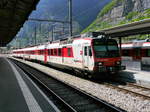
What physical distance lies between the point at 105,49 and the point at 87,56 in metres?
1.27

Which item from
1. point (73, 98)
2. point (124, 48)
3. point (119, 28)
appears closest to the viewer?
point (73, 98)

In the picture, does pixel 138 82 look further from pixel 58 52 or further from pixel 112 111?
pixel 58 52

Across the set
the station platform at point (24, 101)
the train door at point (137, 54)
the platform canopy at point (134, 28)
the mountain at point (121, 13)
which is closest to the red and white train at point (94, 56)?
the platform canopy at point (134, 28)

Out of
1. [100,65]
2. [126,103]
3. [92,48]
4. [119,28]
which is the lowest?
[126,103]

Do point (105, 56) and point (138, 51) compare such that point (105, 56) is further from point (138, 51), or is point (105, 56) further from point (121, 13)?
point (121, 13)

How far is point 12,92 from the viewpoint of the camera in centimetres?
1012

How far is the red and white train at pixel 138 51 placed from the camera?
20.7 meters

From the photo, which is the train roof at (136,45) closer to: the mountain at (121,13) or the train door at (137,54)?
the train door at (137,54)

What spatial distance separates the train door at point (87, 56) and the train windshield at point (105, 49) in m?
0.49

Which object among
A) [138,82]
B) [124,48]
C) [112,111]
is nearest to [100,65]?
[138,82]

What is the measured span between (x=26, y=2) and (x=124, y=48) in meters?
14.7

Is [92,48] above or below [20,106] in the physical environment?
above

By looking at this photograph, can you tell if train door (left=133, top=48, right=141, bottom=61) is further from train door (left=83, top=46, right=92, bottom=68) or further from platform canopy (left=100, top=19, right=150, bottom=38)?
train door (left=83, top=46, right=92, bottom=68)

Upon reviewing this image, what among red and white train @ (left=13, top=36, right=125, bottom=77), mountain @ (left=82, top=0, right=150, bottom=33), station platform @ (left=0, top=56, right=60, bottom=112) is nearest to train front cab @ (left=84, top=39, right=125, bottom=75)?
red and white train @ (left=13, top=36, right=125, bottom=77)
